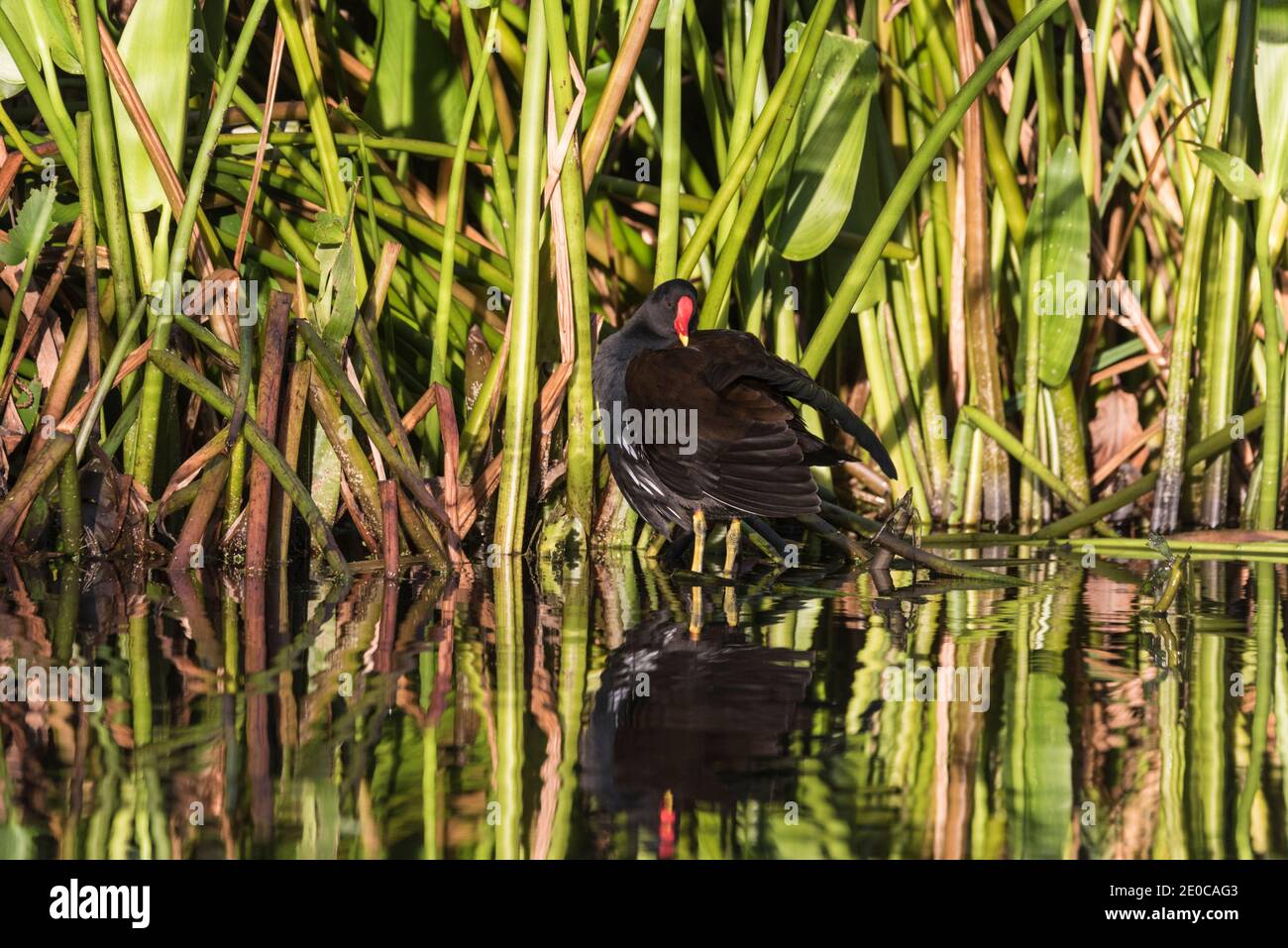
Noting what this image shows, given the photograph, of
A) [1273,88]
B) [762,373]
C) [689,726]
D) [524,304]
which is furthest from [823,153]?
[689,726]

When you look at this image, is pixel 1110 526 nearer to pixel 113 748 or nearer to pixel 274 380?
pixel 274 380

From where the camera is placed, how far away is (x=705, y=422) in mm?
2969

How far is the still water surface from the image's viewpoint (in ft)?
4.70

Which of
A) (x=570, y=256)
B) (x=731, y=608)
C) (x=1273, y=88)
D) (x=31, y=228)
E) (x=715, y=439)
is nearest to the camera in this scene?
(x=731, y=608)

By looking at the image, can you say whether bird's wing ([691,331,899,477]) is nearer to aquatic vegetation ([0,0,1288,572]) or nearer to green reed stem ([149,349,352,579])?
aquatic vegetation ([0,0,1288,572])

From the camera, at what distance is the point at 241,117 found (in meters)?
3.70

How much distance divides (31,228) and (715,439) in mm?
1508

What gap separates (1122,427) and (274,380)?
2.48m

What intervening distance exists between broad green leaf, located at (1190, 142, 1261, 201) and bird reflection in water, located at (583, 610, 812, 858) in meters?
1.64

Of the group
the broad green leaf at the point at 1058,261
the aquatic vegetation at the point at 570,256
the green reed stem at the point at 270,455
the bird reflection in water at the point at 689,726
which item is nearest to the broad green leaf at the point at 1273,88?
the aquatic vegetation at the point at 570,256

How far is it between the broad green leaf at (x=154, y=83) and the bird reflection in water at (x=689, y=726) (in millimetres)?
1572

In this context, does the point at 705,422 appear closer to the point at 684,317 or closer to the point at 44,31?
the point at 684,317

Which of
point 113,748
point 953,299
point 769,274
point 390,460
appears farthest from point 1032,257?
point 113,748

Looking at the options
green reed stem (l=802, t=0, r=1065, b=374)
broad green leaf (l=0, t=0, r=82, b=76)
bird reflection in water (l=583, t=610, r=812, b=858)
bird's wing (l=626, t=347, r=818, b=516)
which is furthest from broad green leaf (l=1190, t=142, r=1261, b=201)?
broad green leaf (l=0, t=0, r=82, b=76)
